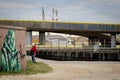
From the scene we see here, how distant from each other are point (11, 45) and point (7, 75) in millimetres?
2157

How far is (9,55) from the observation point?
67.8 feet

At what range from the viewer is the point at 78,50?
196 ft

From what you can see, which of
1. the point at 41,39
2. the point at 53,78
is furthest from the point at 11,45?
the point at 41,39

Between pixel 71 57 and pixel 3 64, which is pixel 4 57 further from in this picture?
pixel 71 57

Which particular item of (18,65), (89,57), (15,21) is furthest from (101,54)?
(18,65)

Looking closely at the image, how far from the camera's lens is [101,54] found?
58.6 m

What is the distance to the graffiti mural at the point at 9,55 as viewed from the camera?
2047cm

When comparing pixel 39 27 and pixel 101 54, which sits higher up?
pixel 39 27

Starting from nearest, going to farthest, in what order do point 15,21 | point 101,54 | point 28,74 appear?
point 28,74, point 101,54, point 15,21

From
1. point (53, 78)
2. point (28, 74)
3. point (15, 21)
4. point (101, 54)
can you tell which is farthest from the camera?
point (15, 21)

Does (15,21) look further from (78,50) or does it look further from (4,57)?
(4,57)

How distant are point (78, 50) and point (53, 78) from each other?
135ft

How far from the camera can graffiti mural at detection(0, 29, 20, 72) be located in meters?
20.5

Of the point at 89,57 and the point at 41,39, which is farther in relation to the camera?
the point at 41,39
